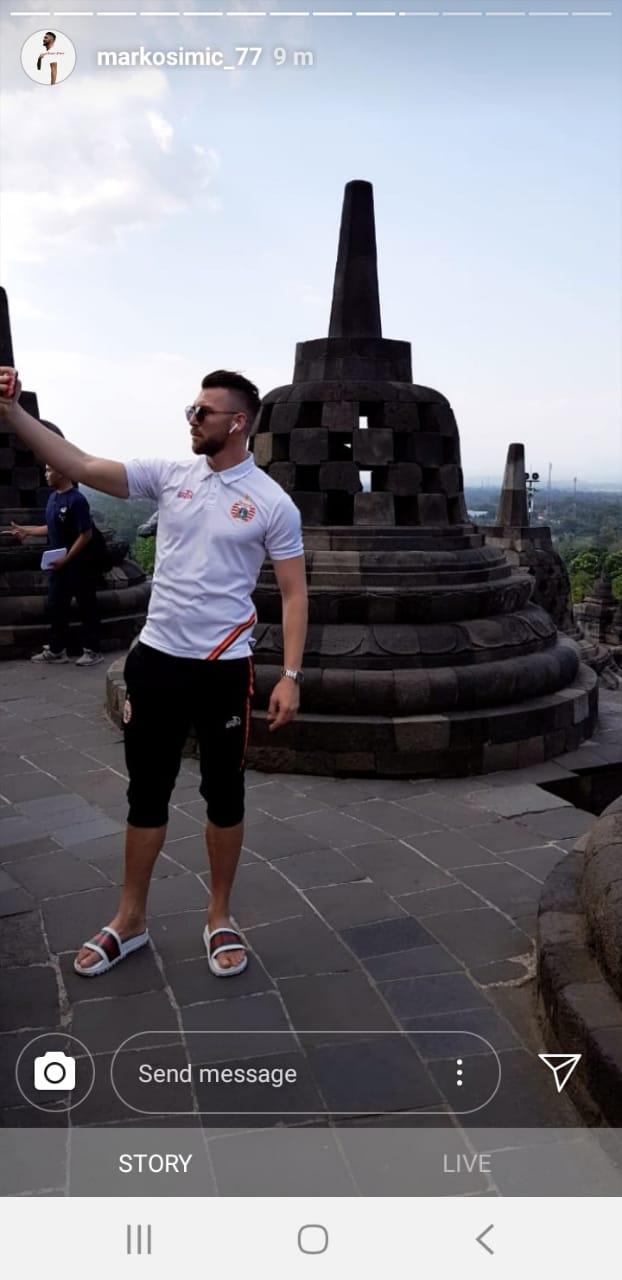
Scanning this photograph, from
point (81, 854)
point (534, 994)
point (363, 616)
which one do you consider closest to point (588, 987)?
point (534, 994)

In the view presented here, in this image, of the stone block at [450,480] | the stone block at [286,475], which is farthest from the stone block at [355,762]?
the stone block at [450,480]

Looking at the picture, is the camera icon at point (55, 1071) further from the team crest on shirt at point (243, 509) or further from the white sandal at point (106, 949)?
the team crest on shirt at point (243, 509)

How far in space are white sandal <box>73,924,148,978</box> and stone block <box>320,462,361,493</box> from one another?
434 centimetres

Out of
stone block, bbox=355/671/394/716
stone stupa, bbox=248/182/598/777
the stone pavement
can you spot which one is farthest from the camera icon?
stone block, bbox=355/671/394/716

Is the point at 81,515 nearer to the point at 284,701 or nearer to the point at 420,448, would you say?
the point at 420,448

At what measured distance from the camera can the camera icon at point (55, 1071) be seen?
258cm

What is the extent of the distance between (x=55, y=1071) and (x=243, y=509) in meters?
1.74

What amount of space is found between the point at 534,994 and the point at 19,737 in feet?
14.7

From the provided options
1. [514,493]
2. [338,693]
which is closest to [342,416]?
[338,693]

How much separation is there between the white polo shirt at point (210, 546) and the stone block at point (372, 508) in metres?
3.94

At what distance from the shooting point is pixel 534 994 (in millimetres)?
3258

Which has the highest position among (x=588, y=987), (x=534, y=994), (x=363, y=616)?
(x=363, y=616)

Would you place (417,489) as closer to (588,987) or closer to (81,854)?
(81,854)

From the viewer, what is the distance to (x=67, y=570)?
8.59 meters
